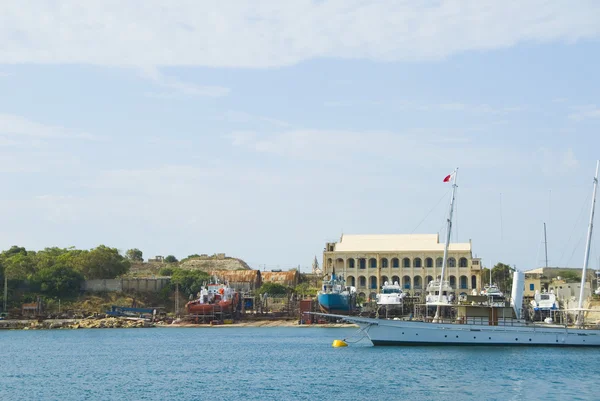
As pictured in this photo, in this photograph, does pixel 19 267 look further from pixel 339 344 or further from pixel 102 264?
pixel 339 344

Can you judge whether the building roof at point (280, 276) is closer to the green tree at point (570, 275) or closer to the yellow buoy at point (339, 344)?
the green tree at point (570, 275)

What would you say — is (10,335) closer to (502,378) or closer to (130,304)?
(130,304)

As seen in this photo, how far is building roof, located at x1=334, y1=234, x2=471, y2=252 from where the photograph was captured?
130 meters

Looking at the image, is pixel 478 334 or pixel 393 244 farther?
pixel 393 244

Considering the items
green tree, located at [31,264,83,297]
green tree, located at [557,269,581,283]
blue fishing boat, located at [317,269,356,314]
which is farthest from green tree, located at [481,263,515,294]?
green tree, located at [31,264,83,297]

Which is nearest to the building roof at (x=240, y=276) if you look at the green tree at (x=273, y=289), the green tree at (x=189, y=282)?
the green tree at (x=273, y=289)

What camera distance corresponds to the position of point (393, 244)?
132 metres

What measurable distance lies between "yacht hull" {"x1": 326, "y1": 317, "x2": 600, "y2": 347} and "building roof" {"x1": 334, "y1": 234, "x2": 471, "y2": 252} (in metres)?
62.0

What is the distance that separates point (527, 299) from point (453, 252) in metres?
18.5

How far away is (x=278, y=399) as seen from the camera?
43312mm

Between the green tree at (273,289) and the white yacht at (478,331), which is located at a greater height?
the green tree at (273,289)

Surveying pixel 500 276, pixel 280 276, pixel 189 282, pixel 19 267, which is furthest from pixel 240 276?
pixel 500 276

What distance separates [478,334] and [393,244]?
67339mm

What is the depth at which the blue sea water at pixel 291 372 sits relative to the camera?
Answer: 4519 centimetres
